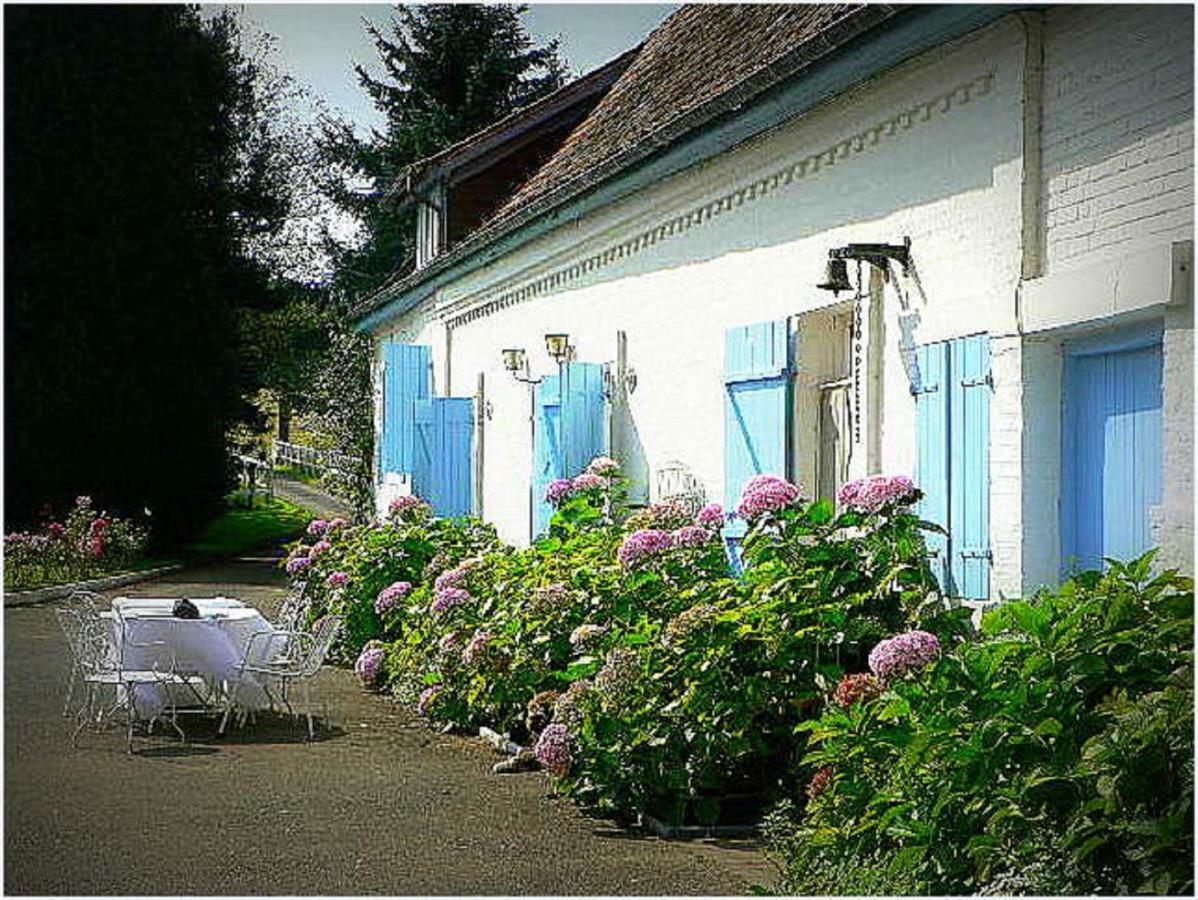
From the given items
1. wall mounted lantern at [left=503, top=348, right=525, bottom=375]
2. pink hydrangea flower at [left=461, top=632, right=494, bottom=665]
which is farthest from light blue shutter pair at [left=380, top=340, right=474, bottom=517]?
pink hydrangea flower at [left=461, top=632, right=494, bottom=665]

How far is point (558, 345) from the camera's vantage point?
13.7m

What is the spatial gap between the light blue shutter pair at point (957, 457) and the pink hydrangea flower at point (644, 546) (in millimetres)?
1475

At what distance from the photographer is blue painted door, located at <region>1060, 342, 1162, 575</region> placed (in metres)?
6.70

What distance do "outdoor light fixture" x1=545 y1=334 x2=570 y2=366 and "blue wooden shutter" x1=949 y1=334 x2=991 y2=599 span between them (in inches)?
246

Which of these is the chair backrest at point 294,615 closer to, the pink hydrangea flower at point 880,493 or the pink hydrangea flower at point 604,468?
the pink hydrangea flower at point 604,468

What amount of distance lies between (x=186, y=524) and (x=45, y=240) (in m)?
5.44

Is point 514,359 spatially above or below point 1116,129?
below

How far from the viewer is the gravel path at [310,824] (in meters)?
6.92

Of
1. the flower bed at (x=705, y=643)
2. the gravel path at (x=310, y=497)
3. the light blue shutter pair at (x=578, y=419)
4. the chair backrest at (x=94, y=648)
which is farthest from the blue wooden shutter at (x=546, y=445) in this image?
the gravel path at (x=310, y=497)

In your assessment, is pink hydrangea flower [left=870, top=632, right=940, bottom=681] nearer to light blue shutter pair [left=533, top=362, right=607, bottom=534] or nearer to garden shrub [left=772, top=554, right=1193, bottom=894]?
garden shrub [left=772, top=554, right=1193, bottom=894]

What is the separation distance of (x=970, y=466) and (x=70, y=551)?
19.0m

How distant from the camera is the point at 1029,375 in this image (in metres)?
7.25

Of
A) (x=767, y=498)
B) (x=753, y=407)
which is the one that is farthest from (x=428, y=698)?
(x=767, y=498)

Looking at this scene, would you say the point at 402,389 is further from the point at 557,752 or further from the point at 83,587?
the point at 557,752
